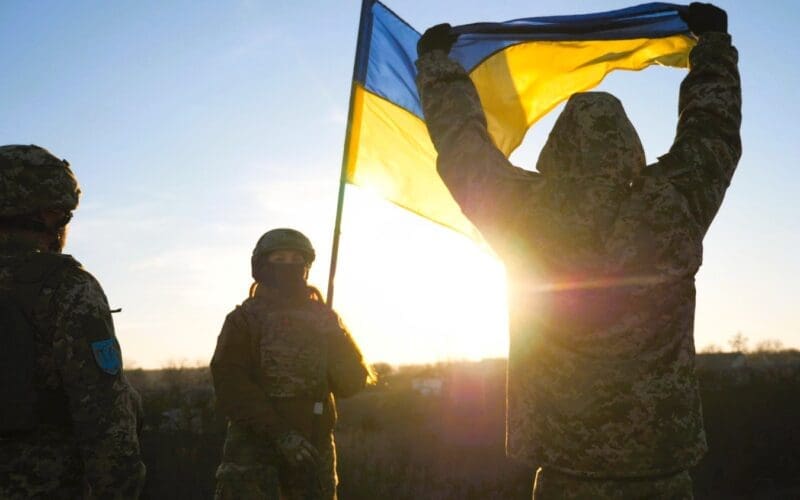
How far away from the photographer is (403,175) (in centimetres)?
586

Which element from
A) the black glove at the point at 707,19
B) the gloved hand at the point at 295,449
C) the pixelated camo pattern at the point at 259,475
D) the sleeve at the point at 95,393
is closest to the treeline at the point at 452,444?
the pixelated camo pattern at the point at 259,475

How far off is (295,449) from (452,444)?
10365mm

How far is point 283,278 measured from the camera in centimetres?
520

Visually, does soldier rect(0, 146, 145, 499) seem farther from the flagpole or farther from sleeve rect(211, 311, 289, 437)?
the flagpole

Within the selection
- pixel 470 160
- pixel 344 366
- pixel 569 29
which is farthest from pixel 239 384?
pixel 569 29

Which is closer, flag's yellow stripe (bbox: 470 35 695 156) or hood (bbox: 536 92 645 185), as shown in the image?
hood (bbox: 536 92 645 185)

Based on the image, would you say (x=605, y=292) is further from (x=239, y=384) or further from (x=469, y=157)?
(x=239, y=384)

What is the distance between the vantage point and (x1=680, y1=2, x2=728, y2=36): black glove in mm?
3873

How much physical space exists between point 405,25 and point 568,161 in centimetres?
337

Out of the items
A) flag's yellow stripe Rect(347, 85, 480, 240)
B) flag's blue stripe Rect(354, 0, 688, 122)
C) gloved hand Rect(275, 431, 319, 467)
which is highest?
flag's blue stripe Rect(354, 0, 688, 122)

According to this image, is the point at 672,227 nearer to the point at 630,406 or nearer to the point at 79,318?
the point at 630,406

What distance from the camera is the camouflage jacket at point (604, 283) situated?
289cm

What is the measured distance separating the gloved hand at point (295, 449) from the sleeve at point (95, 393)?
1685 mm

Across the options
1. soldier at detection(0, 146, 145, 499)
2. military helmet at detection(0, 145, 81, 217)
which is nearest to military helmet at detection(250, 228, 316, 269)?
military helmet at detection(0, 145, 81, 217)
